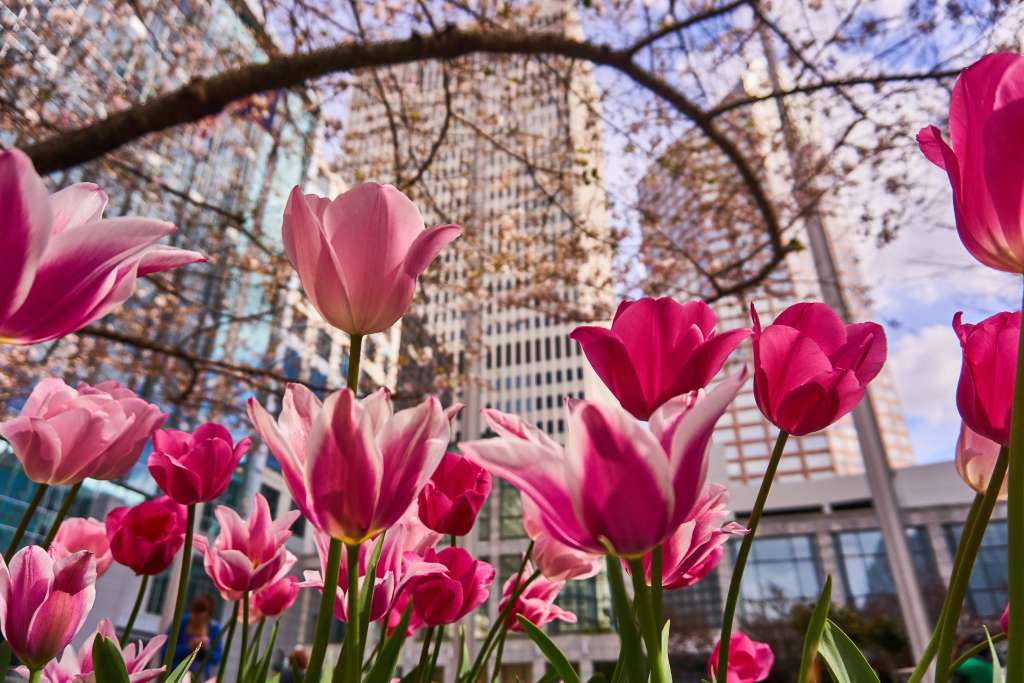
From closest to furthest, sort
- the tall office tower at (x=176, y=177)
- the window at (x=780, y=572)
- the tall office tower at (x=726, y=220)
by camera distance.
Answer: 1. the tall office tower at (x=176, y=177)
2. the tall office tower at (x=726, y=220)
3. the window at (x=780, y=572)

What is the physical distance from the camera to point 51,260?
0.27 meters

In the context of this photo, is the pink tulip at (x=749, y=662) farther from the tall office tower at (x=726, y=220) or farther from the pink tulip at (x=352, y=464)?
the tall office tower at (x=726, y=220)

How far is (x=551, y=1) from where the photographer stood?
3939 millimetres

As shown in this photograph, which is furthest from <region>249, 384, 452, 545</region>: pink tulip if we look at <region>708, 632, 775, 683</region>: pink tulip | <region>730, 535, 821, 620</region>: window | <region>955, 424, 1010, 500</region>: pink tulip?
<region>730, 535, 821, 620</region>: window

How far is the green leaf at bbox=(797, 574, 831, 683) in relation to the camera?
33 cm

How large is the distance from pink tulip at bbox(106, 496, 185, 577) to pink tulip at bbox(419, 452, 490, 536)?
0.23 m

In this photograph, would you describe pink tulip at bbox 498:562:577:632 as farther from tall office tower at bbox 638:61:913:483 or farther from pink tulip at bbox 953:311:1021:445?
tall office tower at bbox 638:61:913:483

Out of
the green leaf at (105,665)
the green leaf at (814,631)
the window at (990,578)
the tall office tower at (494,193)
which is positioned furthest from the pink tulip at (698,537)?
the window at (990,578)

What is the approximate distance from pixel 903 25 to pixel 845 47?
0.44m

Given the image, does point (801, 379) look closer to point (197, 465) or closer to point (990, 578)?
point (197, 465)

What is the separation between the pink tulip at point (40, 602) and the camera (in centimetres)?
37

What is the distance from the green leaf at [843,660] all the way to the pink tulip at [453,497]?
0.22 meters

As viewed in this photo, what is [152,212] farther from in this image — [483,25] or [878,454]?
[878,454]

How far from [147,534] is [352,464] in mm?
378
